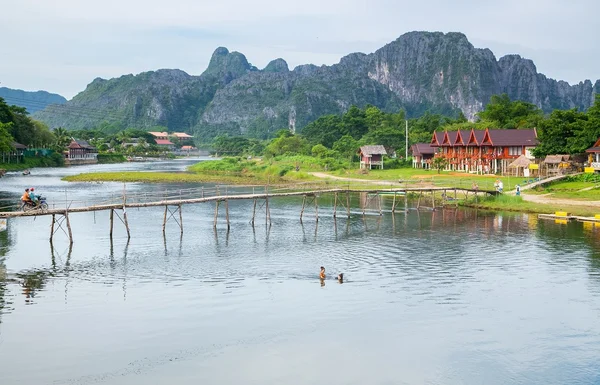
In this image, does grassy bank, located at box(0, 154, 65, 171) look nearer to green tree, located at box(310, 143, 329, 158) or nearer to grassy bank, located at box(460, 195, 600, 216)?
green tree, located at box(310, 143, 329, 158)

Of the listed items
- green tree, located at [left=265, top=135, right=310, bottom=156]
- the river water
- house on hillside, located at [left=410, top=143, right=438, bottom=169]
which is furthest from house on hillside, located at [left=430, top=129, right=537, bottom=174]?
green tree, located at [left=265, top=135, right=310, bottom=156]

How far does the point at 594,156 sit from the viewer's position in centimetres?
8000

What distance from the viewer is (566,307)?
100 feet

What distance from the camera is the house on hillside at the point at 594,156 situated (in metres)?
76.4

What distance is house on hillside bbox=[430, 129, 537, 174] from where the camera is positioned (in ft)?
313

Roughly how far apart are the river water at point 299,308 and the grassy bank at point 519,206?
9.13m

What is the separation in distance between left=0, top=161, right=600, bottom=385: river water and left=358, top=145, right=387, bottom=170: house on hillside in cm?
5985

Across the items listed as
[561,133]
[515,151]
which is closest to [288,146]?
[515,151]

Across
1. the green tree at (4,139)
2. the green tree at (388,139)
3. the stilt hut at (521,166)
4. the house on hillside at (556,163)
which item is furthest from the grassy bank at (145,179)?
the house on hillside at (556,163)

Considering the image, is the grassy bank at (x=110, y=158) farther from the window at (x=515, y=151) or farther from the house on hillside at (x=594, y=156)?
the house on hillside at (x=594, y=156)

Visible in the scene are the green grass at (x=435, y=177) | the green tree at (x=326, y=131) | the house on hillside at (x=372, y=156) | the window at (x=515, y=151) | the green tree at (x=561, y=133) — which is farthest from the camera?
the green tree at (x=326, y=131)

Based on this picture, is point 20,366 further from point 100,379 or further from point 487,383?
point 487,383

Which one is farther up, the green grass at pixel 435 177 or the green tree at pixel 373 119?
the green tree at pixel 373 119

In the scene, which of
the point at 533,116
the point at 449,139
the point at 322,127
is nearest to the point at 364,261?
the point at 449,139
